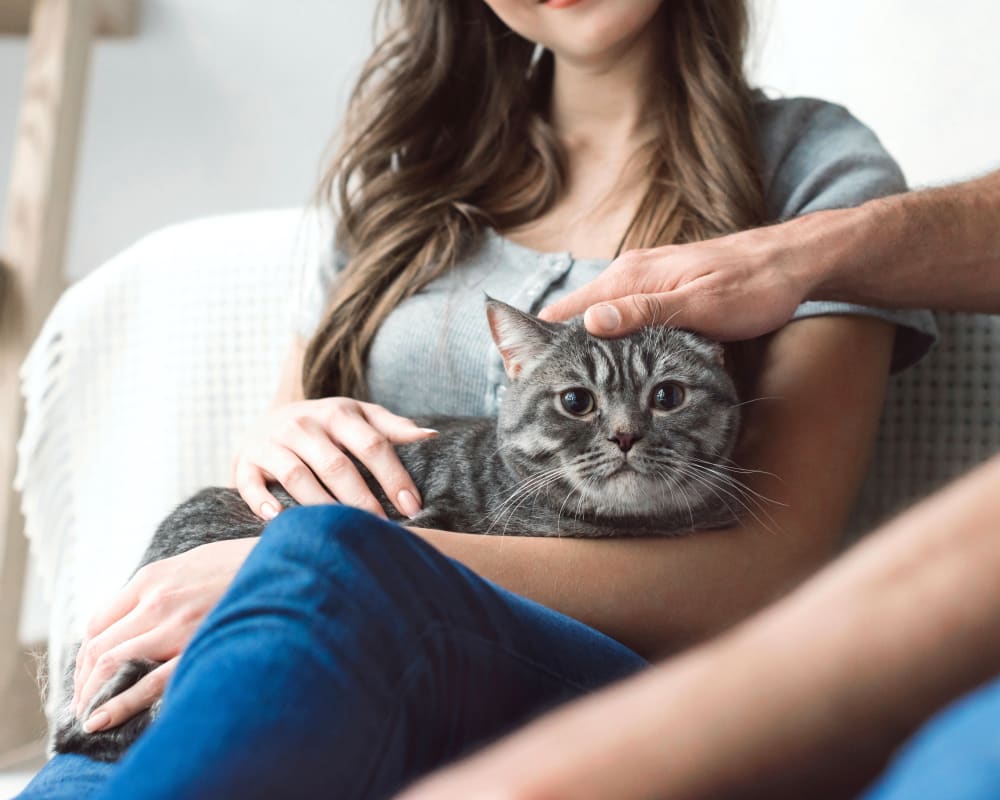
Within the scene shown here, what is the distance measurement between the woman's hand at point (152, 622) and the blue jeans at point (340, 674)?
25cm

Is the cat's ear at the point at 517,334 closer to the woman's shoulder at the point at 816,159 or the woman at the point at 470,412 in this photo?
the woman at the point at 470,412

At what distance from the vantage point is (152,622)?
0.91 m

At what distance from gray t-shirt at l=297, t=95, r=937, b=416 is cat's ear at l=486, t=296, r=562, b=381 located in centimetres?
7

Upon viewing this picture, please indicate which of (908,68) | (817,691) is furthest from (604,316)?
(908,68)

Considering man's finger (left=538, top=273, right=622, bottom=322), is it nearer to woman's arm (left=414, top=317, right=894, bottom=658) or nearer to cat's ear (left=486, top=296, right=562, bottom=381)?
cat's ear (left=486, top=296, right=562, bottom=381)

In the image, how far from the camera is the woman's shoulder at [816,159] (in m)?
1.19

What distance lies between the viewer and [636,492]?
105cm

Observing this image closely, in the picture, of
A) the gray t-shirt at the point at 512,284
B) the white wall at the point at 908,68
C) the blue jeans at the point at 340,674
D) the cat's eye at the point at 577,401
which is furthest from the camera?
the white wall at the point at 908,68

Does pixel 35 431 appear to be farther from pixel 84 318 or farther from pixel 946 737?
pixel 946 737

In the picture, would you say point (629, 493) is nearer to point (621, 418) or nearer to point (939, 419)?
point (621, 418)

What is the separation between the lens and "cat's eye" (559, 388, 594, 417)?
1.10 meters

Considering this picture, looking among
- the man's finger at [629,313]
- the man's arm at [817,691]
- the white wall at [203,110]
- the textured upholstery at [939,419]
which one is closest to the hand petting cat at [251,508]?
the man's finger at [629,313]

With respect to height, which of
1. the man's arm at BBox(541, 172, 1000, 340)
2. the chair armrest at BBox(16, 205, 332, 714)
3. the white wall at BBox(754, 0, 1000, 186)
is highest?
the white wall at BBox(754, 0, 1000, 186)

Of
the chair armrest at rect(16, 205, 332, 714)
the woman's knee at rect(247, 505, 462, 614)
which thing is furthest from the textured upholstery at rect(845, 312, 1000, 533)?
the chair armrest at rect(16, 205, 332, 714)
